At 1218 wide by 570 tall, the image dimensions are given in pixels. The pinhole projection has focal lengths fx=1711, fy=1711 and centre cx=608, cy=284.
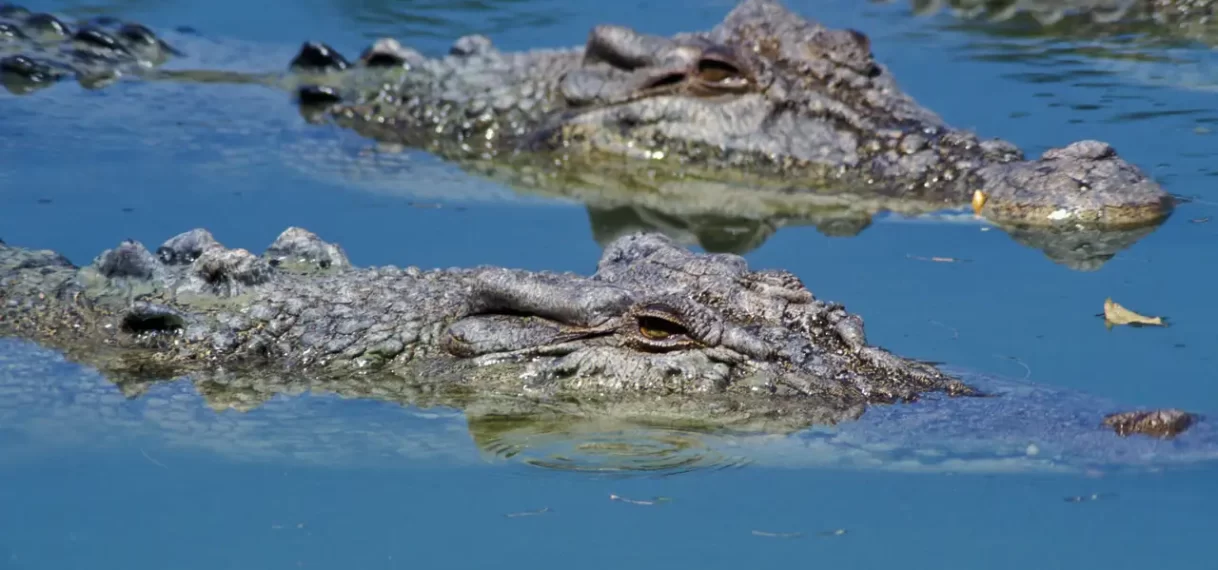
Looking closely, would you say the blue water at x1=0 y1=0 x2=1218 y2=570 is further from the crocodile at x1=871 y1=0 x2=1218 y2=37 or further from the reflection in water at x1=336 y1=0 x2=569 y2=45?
the reflection in water at x1=336 y1=0 x2=569 y2=45

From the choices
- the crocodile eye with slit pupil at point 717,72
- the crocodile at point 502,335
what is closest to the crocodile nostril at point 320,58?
the crocodile eye with slit pupil at point 717,72

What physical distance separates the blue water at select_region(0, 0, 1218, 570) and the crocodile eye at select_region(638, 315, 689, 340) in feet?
1.48

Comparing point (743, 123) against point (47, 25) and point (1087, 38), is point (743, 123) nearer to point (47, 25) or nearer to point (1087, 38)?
point (1087, 38)

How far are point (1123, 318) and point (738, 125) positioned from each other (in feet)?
10.6

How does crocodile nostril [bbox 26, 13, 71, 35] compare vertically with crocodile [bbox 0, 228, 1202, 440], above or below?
above

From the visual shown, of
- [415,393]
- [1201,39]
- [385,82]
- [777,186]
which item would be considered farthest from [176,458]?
[1201,39]

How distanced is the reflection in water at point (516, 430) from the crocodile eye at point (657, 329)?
222 millimetres

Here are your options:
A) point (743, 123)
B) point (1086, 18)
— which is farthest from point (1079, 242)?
point (1086, 18)

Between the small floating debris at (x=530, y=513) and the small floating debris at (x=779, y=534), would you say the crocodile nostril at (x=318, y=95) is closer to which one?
the small floating debris at (x=530, y=513)

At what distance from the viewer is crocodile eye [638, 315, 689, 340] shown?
229 inches

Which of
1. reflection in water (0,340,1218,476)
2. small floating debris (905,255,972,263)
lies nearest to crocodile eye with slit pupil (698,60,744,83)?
small floating debris (905,255,972,263)

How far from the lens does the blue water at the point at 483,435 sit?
202 inches

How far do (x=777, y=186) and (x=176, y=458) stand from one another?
499 cm

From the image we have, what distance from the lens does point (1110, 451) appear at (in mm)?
5363
